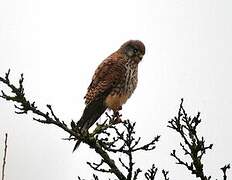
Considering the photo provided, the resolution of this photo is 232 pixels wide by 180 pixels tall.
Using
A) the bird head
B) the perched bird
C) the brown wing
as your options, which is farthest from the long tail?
the bird head

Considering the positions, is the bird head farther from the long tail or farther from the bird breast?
the long tail

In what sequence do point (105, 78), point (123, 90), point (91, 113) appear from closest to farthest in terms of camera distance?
1. point (91, 113)
2. point (105, 78)
3. point (123, 90)

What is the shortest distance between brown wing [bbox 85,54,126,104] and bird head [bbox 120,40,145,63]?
1.57 feet

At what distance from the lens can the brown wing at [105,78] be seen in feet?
22.8

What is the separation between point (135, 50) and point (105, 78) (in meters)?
1.18

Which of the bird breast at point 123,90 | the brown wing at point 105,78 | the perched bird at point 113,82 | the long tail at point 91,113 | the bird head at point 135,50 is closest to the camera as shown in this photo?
the long tail at point 91,113

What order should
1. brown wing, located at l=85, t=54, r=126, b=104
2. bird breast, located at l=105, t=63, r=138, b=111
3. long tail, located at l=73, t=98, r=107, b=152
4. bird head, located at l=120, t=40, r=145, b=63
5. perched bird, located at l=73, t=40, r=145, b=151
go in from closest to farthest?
long tail, located at l=73, t=98, r=107, b=152 < perched bird, located at l=73, t=40, r=145, b=151 < brown wing, located at l=85, t=54, r=126, b=104 < bird breast, located at l=105, t=63, r=138, b=111 < bird head, located at l=120, t=40, r=145, b=63

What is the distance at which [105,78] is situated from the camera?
7.20 m

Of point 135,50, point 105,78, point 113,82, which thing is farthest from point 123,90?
point 135,50

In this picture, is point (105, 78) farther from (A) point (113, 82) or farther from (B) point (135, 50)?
(B) point (135, 50)

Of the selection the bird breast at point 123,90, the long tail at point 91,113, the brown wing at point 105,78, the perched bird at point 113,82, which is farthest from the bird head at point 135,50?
the long tail at point 91,113

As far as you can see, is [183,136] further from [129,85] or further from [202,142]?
[129,85]

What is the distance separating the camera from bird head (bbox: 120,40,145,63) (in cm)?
791

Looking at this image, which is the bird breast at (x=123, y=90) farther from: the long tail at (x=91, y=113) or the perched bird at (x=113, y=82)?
the long tail at (x=91, y=113)
